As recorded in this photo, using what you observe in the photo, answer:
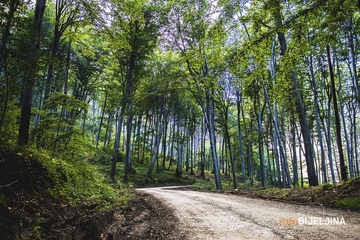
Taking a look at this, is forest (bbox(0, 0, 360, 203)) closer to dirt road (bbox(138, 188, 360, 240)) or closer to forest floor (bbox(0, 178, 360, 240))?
forest floor (bbox(0, 178, 360, 240))

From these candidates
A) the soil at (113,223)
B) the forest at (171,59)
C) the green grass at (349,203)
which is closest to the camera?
the soil at (113,223)

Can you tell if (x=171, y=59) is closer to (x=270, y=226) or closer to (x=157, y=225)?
(x=157, y=225)

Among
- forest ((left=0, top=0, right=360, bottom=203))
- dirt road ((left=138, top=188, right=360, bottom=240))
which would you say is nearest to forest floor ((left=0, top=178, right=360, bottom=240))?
dirt road ((left=138, top=188, right=360, bottom=240))

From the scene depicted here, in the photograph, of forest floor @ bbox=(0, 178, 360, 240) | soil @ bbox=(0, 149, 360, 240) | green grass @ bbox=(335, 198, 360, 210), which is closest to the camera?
soil @ bbox=(0, 149, 360, 240)

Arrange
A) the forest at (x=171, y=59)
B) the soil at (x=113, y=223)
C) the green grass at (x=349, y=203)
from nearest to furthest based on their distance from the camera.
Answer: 1. the soil at (x=113, y=223)
2. the forest at (x=171, y=59)
3. the green grass at (x=349, y=203)

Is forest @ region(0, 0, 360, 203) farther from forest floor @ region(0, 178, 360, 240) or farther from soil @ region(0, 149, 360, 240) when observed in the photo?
forest floor @ region(0, 178, 360, 240)

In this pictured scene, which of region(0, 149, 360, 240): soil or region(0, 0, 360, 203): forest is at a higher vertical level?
region(0, 0, 360, 203): forest

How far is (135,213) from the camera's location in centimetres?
509

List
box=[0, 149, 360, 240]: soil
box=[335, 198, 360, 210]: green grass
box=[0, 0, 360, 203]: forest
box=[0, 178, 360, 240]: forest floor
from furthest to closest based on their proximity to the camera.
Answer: box=[335, 198, 360, 210]: green grass
box=[0, 0, 360, 203]: forest
box=[0, 178, 360, 240]: forest floor
box=[0, 149, 360, 240]: soil

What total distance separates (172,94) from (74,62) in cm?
993

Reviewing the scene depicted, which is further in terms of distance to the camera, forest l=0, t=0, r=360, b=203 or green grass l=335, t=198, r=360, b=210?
green grass l=335, t=198, r=360, b=210

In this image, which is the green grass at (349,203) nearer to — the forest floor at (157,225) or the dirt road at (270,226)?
the forest floor at (157,225)

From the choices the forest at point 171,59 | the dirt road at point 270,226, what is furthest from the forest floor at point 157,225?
the forest at point 171,59

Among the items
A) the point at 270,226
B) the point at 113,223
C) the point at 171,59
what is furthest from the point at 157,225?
the point at 171,59
